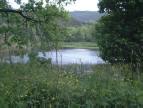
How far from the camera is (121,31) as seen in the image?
40.0ft

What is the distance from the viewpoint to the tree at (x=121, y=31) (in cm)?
1151

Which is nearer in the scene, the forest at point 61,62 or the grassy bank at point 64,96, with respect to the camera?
the grassy bank at point 64,96

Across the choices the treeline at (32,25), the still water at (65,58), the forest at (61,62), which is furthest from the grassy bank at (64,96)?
the treeline at (32,25)

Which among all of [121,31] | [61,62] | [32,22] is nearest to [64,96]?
[61,62]

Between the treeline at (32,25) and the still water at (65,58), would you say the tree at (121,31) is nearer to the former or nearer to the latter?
the still water at (65,58)

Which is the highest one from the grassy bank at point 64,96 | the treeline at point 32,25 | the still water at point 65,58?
the treeline at point 32,25

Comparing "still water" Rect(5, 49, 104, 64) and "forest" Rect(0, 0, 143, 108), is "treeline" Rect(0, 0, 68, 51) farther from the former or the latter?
"still water" Rect(5, 49, 104, 64)

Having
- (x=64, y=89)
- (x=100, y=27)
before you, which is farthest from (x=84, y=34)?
(x=64, y=89)

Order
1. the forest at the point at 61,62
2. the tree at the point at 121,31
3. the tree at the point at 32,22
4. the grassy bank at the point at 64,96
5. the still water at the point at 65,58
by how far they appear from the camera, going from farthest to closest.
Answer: the tree at the point at 121,31 < the tree at the point at 32,22 < the still water at the point at 65,58 < the forest at the point at 61,62 < the grassy bank at the point at 64,96

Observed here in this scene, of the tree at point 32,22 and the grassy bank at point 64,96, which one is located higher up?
the tree at point 32,22

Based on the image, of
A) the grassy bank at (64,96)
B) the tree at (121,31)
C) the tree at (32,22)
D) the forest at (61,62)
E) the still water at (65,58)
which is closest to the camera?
the grassy bank at (64,96)

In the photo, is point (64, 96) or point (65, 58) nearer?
point (64, 96)

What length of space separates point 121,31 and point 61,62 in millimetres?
8335

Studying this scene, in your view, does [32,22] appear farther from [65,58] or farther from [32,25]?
[65,58]
